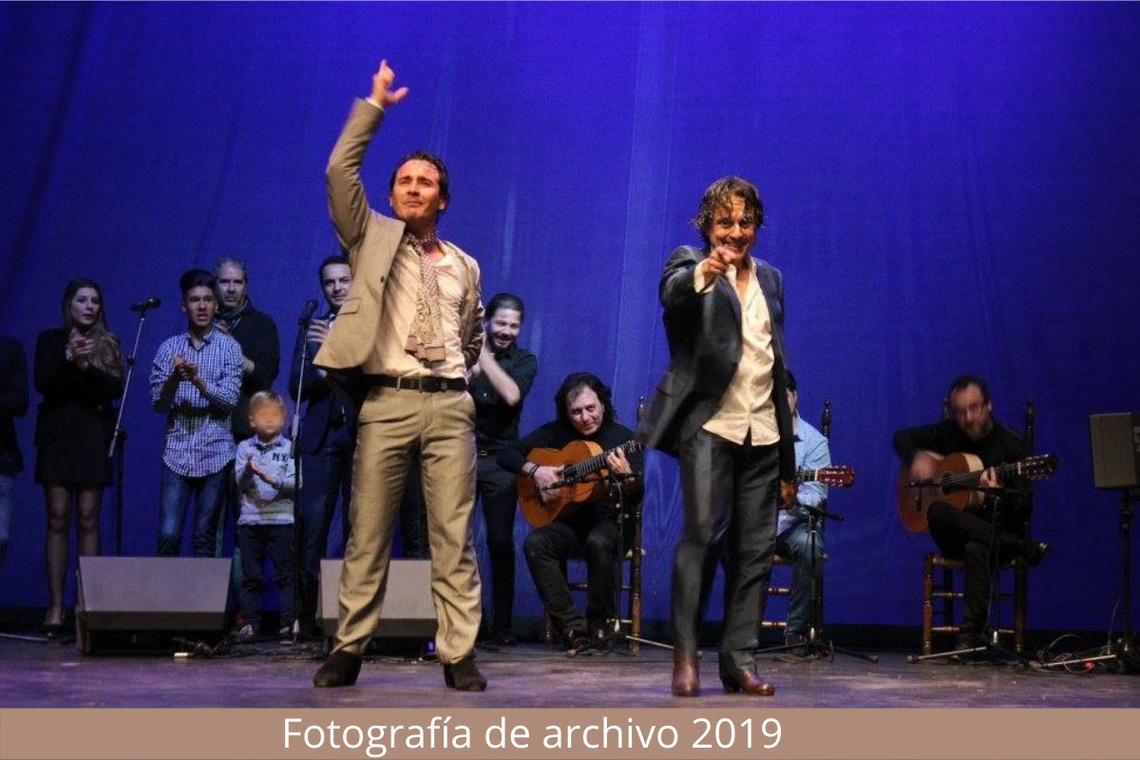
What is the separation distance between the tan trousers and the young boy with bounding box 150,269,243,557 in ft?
8.85

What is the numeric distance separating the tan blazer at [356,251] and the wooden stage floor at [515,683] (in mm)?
924

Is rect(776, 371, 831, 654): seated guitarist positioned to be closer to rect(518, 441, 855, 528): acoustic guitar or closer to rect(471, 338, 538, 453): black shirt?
rect(518, 441, 855, 528): acoustic guitar

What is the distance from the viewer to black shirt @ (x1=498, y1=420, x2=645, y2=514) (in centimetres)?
661

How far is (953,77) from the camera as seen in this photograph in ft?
23.9

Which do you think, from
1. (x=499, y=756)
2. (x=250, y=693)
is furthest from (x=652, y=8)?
(x=499, y=756)

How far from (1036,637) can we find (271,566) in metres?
4.01

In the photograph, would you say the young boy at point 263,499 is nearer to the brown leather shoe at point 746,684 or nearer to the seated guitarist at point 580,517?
the seated guitarist at point 580,517

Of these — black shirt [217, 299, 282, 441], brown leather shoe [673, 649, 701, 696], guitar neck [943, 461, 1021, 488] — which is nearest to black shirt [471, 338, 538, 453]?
black shirt [217, 299, 282, 441]

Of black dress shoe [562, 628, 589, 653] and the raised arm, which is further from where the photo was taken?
black dress shoe [562, 628, 589, 653]

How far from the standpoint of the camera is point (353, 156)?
4.02 metres

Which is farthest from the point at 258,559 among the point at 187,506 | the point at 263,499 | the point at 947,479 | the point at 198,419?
the point at 947,479

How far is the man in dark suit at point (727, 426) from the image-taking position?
4090 mm

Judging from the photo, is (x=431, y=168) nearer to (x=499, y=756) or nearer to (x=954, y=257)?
(x=499, y=756)

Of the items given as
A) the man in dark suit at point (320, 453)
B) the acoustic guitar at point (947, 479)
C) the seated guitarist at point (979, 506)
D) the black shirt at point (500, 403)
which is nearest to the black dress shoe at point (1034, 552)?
the seated guitarist at point (979, 506)
